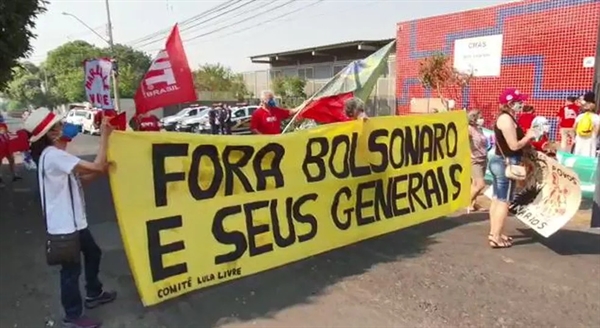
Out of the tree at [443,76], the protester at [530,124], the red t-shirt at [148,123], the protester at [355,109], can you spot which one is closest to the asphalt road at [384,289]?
the protester at [530,124]

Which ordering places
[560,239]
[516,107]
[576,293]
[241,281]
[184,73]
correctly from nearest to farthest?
[576,293] < [241,281] < [516,107] < [560,239] < [184,73]

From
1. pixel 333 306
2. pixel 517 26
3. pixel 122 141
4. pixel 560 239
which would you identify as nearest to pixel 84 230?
pixel 122 141

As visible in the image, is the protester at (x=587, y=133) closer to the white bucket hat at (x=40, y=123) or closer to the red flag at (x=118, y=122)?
the red flag at (x=118, y=122)

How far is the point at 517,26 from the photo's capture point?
731 inches

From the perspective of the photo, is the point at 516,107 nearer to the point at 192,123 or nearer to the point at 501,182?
the point at 501,182

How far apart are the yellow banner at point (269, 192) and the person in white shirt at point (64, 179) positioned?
226 millimetres

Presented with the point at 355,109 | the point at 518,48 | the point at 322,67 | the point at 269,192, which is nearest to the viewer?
the point at 269,192

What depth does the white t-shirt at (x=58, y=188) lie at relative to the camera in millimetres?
3371

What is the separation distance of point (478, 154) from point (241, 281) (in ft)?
14.3

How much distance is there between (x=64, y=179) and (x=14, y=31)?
622cm

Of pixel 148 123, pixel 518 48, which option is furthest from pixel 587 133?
pixel 518 48

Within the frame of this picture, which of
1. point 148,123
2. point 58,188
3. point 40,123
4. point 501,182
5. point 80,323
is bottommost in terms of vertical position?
point 80,323

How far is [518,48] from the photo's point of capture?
18.6m

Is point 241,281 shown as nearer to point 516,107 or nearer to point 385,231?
point 385,231
